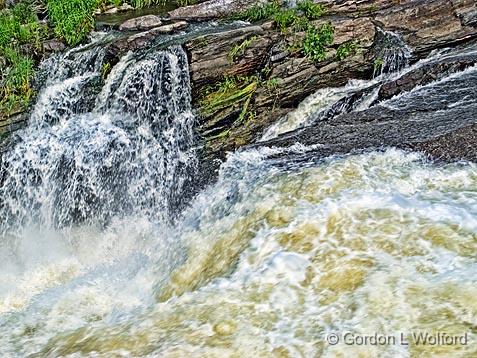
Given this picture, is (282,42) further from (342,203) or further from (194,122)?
(342,203)

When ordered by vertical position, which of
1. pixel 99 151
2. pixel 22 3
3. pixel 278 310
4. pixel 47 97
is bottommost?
pixel 278 310

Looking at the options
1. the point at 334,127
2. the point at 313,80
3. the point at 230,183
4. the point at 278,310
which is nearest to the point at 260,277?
the point at 278,310

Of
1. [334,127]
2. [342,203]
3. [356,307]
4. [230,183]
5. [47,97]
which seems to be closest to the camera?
[356,307]

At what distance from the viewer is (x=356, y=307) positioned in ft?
15.6

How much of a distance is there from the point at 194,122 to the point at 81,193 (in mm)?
2165

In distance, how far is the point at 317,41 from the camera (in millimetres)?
9414

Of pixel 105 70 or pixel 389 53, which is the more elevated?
pixel 105 70

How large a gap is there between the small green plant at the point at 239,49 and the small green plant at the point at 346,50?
155 centimetres

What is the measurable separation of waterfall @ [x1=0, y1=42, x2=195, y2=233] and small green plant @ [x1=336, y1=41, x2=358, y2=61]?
106 inches

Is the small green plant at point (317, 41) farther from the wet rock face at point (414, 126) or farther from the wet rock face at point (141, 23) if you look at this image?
the wet rock face at point (141, 23)

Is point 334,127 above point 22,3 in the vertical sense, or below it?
below

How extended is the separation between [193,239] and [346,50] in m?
4.71

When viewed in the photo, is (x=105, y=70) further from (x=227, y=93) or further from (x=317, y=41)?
(x=317, y=41)

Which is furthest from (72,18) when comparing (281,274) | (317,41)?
(281,274)
